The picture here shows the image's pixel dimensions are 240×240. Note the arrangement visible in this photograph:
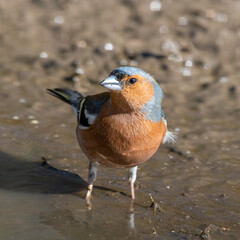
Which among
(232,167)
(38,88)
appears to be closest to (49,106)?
(38,88)

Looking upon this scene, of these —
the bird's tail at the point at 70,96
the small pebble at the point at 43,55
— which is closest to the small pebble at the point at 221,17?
the small pebble at the point at 43,55

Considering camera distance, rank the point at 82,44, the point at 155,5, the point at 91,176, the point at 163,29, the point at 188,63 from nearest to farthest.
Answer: the point at 91,176 → the point at 188,63 → the point at 82,44 → the point at 163,29 → the point at 155,5

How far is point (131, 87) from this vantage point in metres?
4.88

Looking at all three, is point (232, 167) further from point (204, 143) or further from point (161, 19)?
point (161, 19)

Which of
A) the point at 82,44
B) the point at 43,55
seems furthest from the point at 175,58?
the point at 43,55

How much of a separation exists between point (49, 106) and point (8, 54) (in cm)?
183

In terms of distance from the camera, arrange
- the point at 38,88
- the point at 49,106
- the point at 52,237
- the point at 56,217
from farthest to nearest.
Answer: the point at 38,88 → the point at 49,106 → the point at 56,217 → the point at 52,237

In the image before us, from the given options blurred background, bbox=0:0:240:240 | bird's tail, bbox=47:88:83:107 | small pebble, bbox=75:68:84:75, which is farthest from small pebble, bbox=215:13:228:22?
bird's tail, bbox=47:88:83:107

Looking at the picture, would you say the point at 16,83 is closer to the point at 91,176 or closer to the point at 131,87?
the point at 91,176

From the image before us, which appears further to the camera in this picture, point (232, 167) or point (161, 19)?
point (161, 19)

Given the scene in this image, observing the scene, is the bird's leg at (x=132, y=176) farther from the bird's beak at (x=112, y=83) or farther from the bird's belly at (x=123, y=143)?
the bird's beak at (x=112, y=83)

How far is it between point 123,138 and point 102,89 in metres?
3.47

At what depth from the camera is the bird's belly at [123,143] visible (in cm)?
496

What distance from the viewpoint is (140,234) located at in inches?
187
